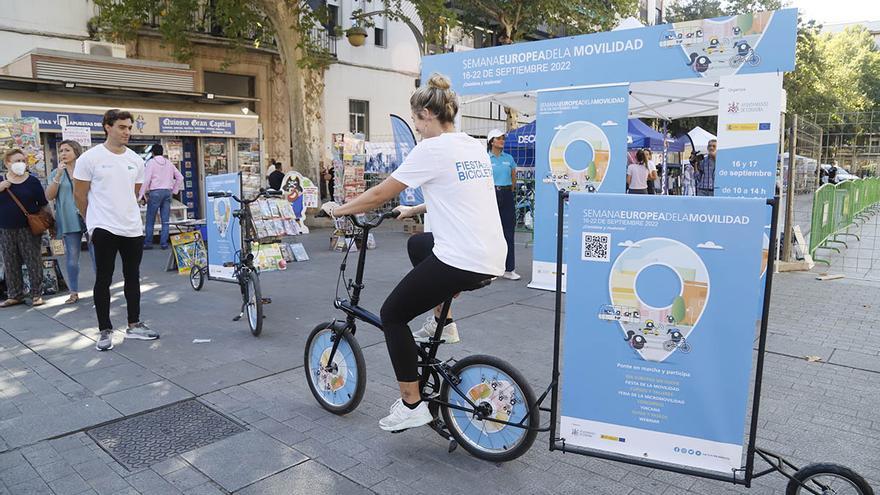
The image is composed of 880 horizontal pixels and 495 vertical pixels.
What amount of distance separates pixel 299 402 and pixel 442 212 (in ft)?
6.20

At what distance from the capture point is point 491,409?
10.6ft

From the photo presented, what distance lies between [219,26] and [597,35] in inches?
587

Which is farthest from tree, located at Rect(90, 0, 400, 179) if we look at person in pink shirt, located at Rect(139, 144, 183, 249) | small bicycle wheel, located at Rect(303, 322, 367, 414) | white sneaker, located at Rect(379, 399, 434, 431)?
white sneaker, located at Rect(379, 399, 434, 431)

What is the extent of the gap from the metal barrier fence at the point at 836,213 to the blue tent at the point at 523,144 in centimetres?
615

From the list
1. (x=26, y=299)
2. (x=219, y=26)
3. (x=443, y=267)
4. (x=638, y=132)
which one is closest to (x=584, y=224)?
(x=443, y=267)

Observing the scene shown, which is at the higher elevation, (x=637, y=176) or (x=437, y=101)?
(x=437, y=101)

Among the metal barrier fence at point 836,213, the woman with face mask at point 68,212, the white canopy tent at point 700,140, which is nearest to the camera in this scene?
the woman with face mask at point 68,212

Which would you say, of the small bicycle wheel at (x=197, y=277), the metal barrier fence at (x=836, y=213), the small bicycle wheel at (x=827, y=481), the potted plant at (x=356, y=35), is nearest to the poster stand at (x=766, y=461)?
the small bicycle wheel at (x=827, y=481)

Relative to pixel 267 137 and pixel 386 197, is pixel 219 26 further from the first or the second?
pixel 386 197

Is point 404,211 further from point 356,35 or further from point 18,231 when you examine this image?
point 356,35

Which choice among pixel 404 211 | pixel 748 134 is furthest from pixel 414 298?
pixel 748 134

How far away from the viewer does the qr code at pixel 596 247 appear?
2.78 metres

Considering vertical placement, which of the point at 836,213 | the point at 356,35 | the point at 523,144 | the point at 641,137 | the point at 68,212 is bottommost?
the point at 836,213

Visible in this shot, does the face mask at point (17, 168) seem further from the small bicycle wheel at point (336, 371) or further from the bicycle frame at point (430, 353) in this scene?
the bicycle frame at point (430, 353)
